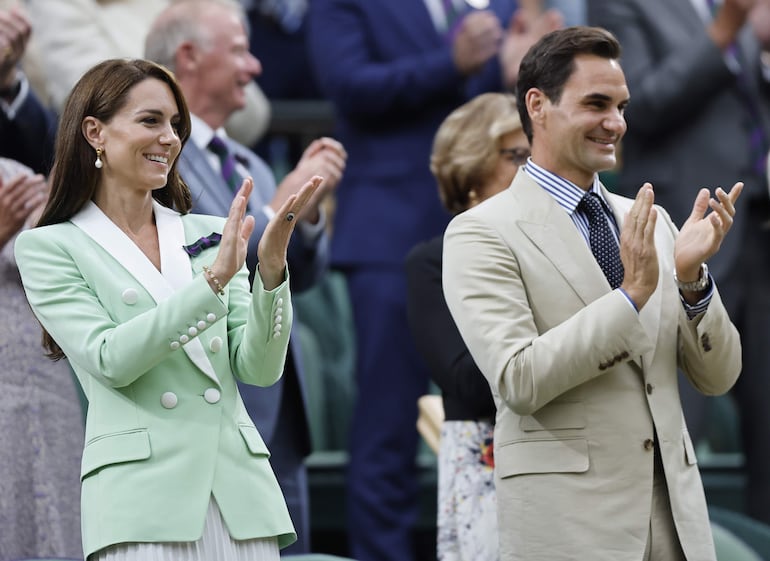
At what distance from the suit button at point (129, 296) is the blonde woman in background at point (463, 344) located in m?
1.09

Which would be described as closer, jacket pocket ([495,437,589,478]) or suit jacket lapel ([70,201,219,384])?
suit jacket lapel ([70,201,219,384])

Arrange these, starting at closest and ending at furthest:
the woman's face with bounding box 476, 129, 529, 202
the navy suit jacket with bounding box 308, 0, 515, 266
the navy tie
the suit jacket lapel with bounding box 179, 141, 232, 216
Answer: the woman's face with bounding box 476, 129, 529, 202 → the suit jacket lapel with bounding box 179, 141, 232, 216 → the navy tie → the navy suit jacket with bounding box 308, 0, 515, 266

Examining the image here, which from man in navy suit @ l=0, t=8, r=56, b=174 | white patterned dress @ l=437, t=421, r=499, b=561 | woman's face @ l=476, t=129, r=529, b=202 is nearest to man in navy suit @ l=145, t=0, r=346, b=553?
man in navy suit @ l=0, t=8, r=56, b=174

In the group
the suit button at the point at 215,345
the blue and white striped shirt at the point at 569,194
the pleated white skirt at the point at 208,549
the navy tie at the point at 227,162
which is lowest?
the pleated white skirt at the point at 208,549

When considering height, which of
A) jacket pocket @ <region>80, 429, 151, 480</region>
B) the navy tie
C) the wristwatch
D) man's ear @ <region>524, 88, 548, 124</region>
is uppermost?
the navy tie

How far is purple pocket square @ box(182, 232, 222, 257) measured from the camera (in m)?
2.96

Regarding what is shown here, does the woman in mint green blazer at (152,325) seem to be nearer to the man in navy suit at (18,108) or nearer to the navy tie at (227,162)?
the navy tie at (227,162)

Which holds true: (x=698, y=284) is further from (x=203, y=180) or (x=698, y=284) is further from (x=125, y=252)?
(x=203, y=180)

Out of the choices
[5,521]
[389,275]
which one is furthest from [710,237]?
[389,275]

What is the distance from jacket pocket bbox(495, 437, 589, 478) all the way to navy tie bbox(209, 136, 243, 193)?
153cm

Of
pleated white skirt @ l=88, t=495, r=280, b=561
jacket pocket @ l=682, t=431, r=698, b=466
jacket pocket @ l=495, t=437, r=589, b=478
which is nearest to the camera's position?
pleated white skirt @ l=88, t=495, r=280, b=561

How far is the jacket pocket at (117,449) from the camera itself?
273 cm

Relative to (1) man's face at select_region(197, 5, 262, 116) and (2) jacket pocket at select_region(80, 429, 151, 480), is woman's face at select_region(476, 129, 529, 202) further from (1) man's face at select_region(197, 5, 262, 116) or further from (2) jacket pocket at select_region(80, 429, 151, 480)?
(2) jacket pocket at select_region(80, 429, 151, 480)

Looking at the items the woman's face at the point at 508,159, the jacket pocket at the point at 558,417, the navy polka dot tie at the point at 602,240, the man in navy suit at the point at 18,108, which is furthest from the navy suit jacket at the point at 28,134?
the jacket pocket at the point at 558,417
